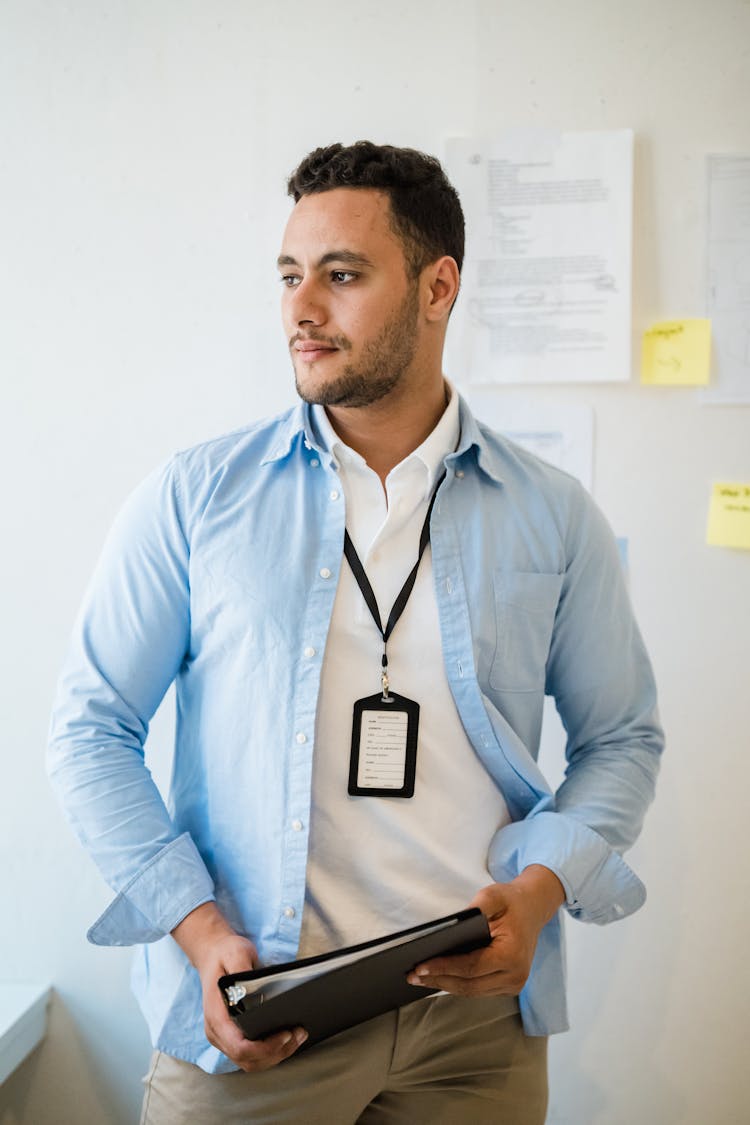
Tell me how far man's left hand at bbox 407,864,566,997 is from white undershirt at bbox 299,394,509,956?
0.10m

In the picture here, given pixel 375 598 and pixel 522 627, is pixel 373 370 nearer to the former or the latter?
pixel 375 598

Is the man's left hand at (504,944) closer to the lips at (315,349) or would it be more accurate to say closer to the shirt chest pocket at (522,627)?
the shirt chest pocket at (522,627)

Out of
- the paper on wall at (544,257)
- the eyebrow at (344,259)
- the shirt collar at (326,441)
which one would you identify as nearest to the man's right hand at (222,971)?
the shirt collar at (326,441)

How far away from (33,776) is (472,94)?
1505 millimetres

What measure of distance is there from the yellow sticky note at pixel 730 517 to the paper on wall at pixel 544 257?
0.30 metres

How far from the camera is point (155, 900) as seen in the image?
125cm

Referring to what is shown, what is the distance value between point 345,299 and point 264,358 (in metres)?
0.48

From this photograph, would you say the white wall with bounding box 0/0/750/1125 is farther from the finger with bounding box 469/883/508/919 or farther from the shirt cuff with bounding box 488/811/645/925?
the finger with bounding box 469/883/508/919

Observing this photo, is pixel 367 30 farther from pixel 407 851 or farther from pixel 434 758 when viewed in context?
pixel 407 851

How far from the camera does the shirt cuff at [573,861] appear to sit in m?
1.32

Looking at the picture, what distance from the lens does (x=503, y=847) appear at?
4.48ft

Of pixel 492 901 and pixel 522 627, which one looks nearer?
pixel 492 901

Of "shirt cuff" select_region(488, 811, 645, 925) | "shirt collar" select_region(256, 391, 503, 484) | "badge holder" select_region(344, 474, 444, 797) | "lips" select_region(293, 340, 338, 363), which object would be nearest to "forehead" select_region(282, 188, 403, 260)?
"lips" select_region(293, 340, 338, 363)

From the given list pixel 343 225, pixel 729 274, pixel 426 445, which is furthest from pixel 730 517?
pixel 343 225
